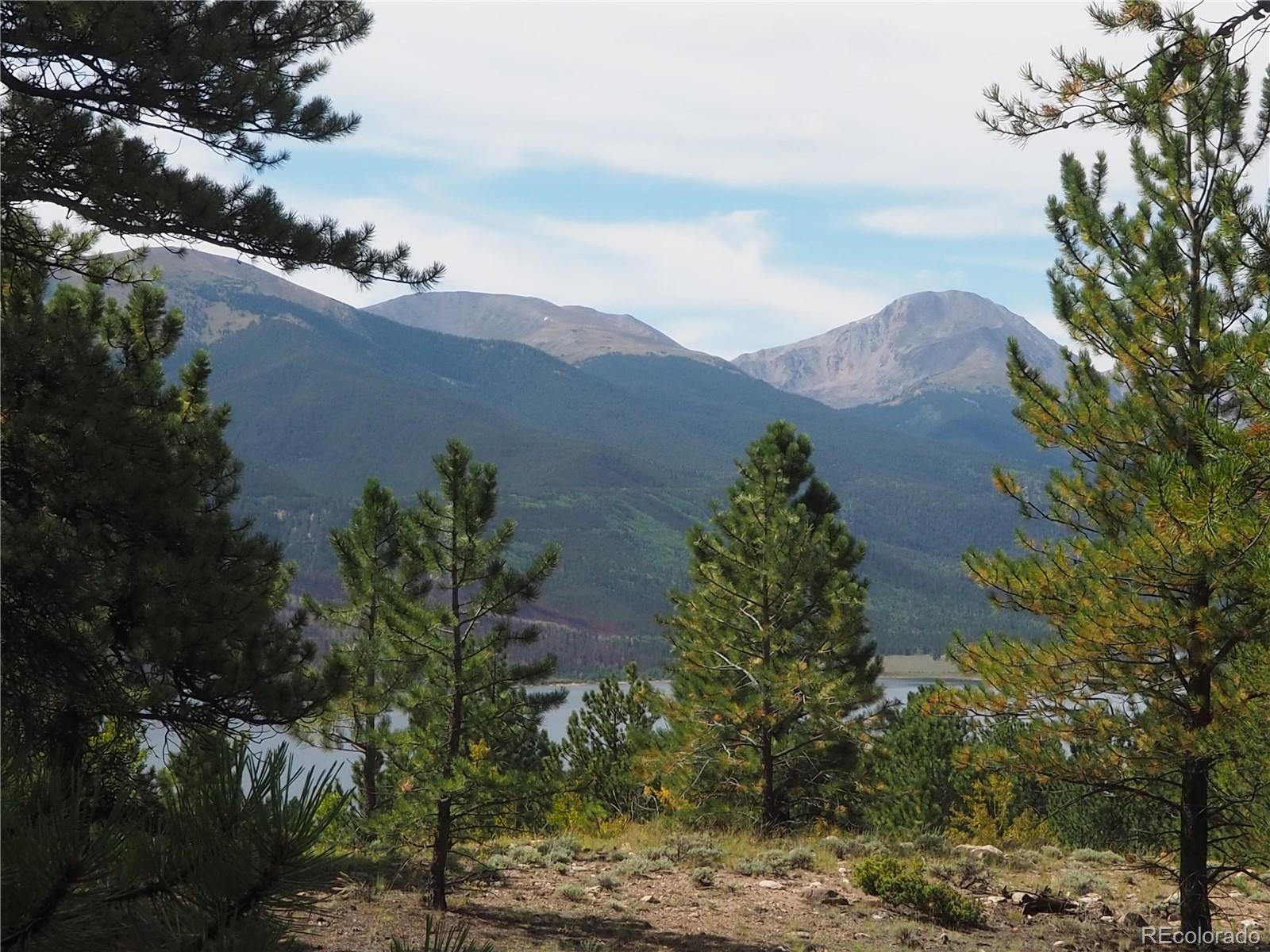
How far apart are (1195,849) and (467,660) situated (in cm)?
664

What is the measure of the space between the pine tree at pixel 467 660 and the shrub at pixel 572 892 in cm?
99

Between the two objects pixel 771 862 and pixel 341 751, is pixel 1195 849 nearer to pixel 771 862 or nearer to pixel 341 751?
pixel 771 862

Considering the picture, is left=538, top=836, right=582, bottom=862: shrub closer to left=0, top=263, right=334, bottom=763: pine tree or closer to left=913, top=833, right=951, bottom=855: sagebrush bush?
left=913, top=833, right=951, bottom=855: sagebrush bush

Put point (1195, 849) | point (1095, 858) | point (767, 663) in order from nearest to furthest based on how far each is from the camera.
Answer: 1. point (1195, 849)
2. point (1095, 858)
3. point (767, 663)

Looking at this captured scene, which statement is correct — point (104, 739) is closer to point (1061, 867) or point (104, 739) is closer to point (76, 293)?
point (76, 293)

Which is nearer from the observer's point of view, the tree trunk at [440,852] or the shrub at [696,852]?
the tree trunk at [440,852]

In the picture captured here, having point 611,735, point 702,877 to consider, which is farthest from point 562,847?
point 611,735

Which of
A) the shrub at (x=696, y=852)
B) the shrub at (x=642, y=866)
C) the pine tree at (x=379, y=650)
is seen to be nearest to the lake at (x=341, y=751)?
the pine tree at (x=379, y=650)

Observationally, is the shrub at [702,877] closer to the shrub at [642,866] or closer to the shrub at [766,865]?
the shrub at [642,866]

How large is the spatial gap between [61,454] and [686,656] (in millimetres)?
13510

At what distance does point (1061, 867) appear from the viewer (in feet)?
44.6

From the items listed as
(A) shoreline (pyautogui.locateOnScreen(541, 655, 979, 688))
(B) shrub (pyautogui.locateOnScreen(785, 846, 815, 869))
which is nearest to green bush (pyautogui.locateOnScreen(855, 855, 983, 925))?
(B) shrub (pyautogui.locateOnScreen(785, 846, 815, 869))

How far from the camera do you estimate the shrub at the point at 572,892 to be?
1048cm

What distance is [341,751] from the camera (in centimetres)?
1722
